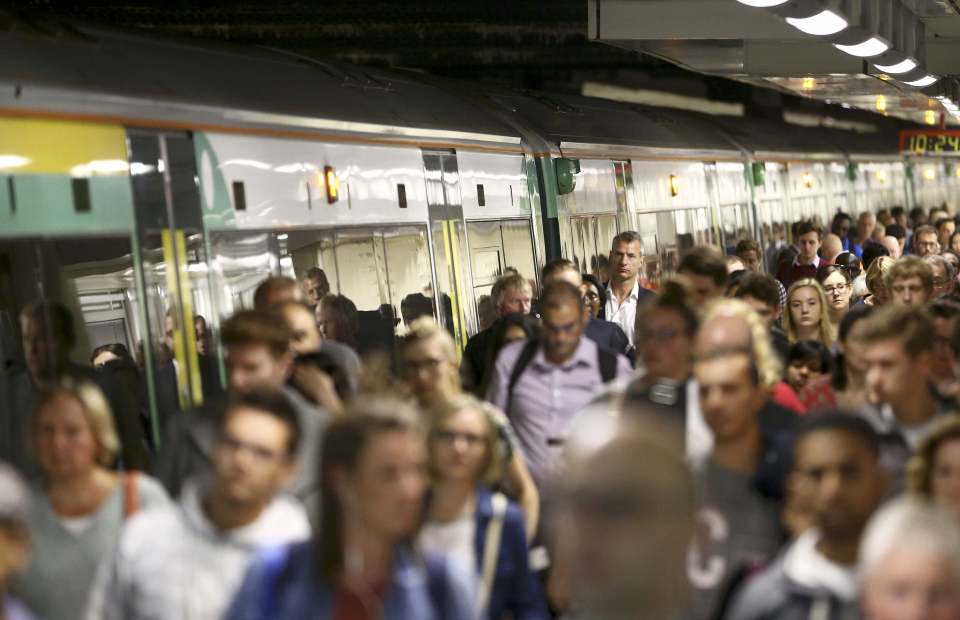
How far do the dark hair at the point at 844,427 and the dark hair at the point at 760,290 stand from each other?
3.09 meters

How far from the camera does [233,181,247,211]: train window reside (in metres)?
7.35

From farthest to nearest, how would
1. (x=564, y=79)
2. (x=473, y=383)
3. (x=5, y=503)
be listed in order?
1. (x=564, y=79)
2. (x=473, y=383)
3. (x=5, y=503)

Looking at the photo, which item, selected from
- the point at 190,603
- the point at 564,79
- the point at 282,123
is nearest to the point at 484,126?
the point at 282,123

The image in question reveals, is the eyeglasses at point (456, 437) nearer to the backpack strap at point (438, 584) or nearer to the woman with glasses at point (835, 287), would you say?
the backpack strap at point (438, 584)

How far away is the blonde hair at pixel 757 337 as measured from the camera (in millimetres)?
4484

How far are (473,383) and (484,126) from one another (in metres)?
4.07

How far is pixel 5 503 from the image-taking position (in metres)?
3.47

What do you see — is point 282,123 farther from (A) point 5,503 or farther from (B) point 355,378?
(A) point 5,503

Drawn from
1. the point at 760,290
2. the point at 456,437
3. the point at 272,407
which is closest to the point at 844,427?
the point at 456,437

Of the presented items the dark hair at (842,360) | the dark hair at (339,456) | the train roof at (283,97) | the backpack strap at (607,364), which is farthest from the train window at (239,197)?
the dark hair at (339,456)

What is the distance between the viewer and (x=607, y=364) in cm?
597

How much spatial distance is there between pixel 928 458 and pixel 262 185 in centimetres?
465

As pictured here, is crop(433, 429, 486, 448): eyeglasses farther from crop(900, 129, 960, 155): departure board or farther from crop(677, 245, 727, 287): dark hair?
crop(900, 129, 960, 155): departure board

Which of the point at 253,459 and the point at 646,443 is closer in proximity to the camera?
the point at 646,443
